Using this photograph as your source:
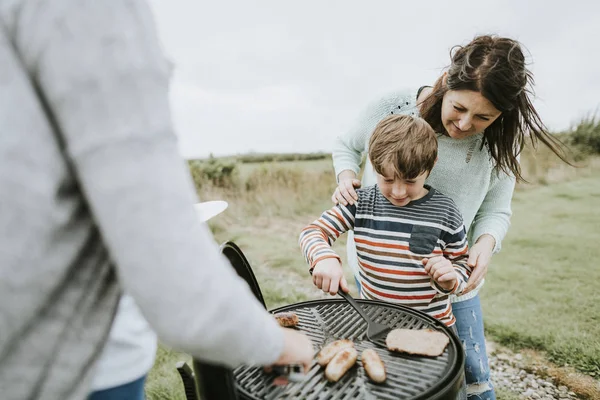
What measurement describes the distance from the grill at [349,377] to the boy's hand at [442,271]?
0.20m

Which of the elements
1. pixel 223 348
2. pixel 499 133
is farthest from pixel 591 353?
pixel 223 348

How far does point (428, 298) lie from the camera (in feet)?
6.62

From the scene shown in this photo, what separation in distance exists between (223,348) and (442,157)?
1960 millimetres

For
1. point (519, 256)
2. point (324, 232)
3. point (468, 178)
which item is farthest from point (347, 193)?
point (519, 256)

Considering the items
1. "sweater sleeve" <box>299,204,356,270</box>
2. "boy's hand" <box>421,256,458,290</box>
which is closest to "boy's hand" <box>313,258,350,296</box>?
"sweater sleeve" <box>299,204,356,270</box>

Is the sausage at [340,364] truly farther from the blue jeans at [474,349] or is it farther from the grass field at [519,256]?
the grass field at [519,256]

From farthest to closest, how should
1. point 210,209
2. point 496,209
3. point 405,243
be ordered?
point 496,209 → point 405,243 → point 210,209

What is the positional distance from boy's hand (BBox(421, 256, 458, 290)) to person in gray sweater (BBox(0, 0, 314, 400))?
124 centimetres

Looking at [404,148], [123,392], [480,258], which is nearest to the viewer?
[123,392]

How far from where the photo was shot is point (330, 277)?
1703mm

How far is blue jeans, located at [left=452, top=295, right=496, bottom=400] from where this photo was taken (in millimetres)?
2230

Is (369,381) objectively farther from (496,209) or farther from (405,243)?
(496,209)

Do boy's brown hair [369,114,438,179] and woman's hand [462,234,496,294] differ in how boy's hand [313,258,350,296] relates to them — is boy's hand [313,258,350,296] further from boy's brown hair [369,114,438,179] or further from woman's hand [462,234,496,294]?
woman's hand [462,234,496,294]

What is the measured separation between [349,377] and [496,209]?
1585 millimetres
